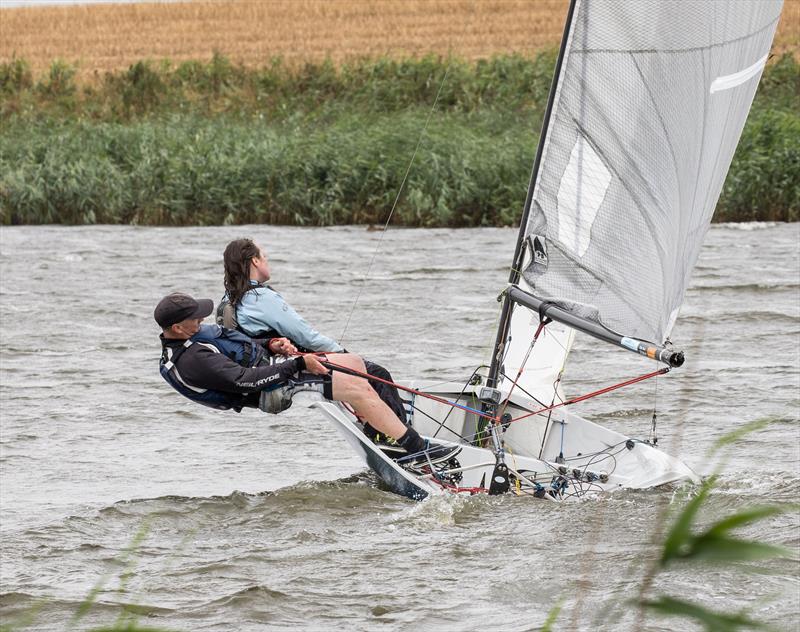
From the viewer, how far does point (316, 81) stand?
26500mm

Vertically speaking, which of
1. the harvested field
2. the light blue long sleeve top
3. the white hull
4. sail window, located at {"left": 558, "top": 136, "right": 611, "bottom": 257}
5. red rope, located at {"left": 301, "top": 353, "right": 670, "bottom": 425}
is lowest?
the white hull

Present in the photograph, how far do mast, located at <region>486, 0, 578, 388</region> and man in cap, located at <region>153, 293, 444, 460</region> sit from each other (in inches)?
22.1

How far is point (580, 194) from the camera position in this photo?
6.52 meters

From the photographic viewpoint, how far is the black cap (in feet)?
20.4

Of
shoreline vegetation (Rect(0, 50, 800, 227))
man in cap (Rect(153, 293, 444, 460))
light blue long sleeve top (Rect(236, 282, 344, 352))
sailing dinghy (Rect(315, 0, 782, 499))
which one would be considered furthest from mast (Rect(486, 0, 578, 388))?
shoreline vegetation (Rect(0, 50, 800, 227))

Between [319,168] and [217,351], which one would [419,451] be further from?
[319,168]

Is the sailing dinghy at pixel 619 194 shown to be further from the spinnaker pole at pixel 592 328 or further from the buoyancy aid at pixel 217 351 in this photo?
the buoyancy aid at pixel 217 351

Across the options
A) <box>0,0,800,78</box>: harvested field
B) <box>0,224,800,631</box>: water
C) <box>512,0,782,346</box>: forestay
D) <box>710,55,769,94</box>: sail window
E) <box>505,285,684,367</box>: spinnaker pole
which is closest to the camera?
<box>0,224,800,631</box>: water

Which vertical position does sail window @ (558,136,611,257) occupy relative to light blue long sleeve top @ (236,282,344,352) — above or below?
above

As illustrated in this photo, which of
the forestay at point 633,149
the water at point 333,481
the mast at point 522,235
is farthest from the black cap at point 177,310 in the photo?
the forestay at point 633,149

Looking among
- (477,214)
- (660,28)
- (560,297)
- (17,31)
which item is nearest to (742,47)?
(660,28)

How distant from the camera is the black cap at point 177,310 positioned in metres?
6.21

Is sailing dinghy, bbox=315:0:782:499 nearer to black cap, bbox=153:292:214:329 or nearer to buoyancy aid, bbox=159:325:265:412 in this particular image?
buoyancy aid, bbox=159:325:265:412

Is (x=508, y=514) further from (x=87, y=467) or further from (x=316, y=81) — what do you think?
(x=316, y=81)
